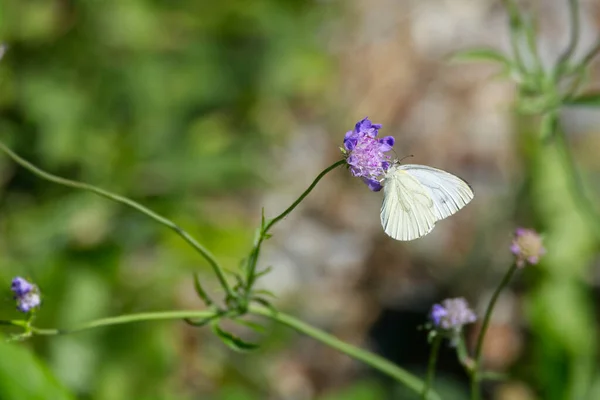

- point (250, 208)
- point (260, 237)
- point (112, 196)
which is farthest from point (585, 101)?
point (250, 208)

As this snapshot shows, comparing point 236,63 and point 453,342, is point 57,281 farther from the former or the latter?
point 453,342

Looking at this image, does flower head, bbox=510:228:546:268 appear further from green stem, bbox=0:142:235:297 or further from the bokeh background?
the bokeh background

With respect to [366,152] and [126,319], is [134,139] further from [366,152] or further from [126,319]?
[366,152]

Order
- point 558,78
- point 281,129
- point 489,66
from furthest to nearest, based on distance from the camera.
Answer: point 489,66 → point 281,129 → point 558,78

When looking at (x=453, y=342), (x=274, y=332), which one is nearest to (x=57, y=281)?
(x=274, y=332)

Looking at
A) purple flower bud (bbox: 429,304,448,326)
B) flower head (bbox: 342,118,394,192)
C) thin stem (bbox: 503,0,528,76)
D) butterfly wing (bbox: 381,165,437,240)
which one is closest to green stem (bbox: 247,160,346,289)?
flower head (bbox: 342,118,394,192)

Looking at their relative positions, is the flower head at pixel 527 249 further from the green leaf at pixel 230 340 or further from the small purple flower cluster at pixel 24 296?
the small purple flower cluster at pixel 24 296
